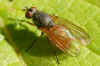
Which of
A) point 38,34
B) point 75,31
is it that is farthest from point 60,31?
point 38,34

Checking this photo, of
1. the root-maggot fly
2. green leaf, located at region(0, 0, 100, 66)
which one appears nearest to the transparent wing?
the root-maggot fly

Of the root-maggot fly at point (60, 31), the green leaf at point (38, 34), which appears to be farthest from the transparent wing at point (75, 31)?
the green leaf at point (38, 34)

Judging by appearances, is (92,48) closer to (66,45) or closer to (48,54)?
(66,45)

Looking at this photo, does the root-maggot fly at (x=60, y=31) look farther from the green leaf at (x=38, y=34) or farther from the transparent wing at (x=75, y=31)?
the green leaf at (x=38, y=34)

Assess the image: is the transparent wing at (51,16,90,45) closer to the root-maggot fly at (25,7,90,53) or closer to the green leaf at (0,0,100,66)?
the root-maggot fly at (25,7,90,53)

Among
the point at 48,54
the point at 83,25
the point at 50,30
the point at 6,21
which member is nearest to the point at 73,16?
the point at 83,25
